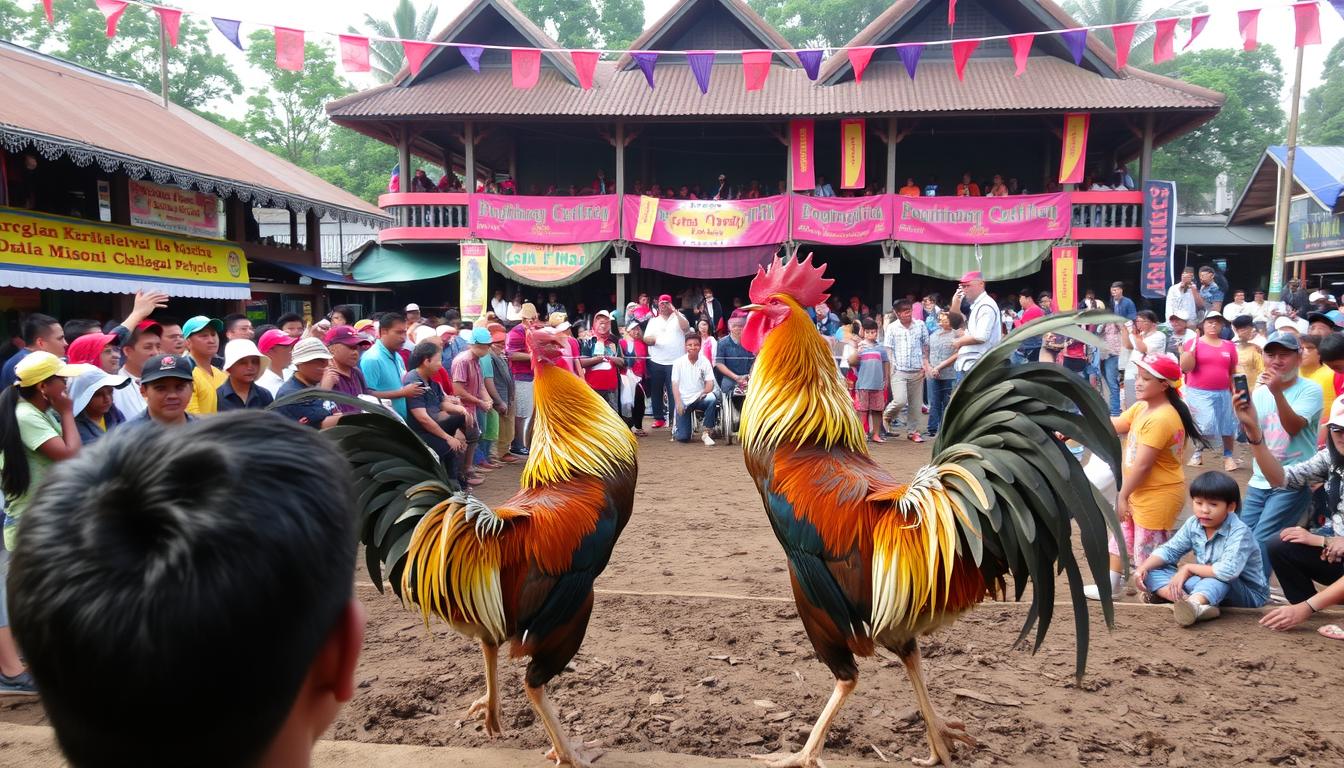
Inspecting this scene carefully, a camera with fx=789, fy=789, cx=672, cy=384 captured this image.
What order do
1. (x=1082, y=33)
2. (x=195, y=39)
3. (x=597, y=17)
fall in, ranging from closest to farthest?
(x=1082, y=33) → (x=195, y=39) → (x=597, y=17)

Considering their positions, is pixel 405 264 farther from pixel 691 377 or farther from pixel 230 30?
pixel 691 377

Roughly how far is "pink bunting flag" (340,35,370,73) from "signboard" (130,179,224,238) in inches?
158

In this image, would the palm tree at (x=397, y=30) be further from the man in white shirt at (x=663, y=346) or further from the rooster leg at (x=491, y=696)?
the rooster leg at (x=491, y=696)

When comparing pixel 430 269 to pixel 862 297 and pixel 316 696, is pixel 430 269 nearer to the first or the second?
pixel 862 297

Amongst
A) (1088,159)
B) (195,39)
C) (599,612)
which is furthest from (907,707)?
(195,39)

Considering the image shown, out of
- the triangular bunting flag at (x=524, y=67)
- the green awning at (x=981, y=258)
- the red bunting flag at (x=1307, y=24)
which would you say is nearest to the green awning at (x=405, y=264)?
the triangular bunting flag at (x=524, y=67)

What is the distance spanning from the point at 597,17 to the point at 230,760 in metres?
49.3

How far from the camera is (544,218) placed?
60.0 feet

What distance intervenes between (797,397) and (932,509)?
821 millimetres

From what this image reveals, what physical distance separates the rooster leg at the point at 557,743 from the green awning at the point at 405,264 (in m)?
17.9

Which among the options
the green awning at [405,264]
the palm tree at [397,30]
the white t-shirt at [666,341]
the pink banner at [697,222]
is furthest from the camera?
the palm tree at [397,30]

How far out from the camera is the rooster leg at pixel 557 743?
9.73 ft

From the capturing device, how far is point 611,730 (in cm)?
333

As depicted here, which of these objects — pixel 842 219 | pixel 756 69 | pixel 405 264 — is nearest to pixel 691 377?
pixel 756 69
